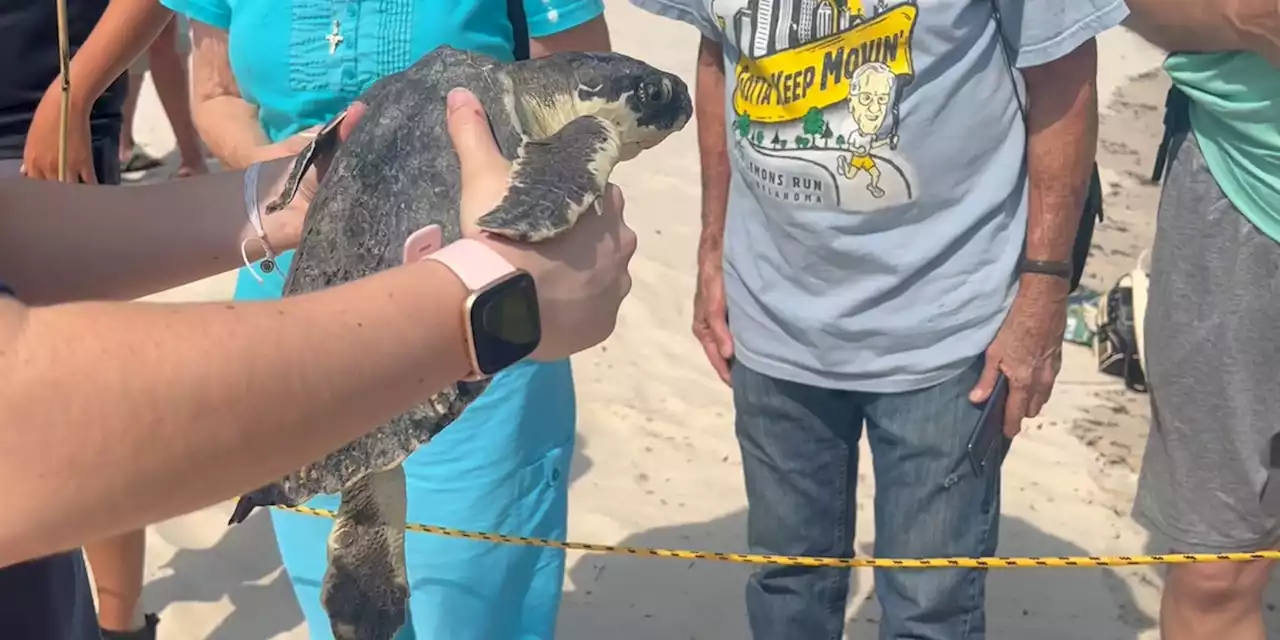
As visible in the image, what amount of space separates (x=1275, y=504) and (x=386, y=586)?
102 centimetres

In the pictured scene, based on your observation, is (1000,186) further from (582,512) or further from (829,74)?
(582,512)

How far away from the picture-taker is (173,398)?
0.49 meters

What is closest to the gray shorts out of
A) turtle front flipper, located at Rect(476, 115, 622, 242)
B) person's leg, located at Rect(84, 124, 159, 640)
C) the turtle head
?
the turtle head

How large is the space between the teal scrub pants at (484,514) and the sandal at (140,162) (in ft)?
8.85

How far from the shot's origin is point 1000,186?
1224mm

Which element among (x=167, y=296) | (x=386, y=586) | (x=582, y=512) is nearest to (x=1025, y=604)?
(x=582, y=512)

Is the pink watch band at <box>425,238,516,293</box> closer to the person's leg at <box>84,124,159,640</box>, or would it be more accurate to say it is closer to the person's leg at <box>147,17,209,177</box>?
the person's leg at <box>84,124,159,640</box>

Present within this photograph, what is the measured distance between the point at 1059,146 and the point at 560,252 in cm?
73

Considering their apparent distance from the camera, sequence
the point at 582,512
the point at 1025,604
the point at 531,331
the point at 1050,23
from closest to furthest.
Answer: the point at 531,331
the point at 1050,23
the point at 1025,604
the point at 582,512

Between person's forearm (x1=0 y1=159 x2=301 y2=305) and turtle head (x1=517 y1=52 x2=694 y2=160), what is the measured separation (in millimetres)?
234

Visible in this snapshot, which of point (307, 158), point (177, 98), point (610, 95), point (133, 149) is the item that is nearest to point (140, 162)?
point (133, 149)

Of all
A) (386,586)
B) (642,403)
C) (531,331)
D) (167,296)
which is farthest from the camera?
(167,296)

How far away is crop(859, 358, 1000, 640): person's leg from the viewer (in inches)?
49.9

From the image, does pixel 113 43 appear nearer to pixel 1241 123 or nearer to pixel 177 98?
pixel 1241 123
